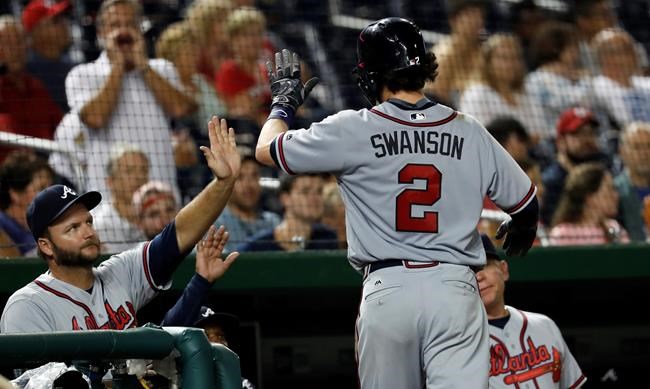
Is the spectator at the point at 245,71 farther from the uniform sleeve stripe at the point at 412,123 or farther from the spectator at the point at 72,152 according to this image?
the uniform sleeve stripe at the point at 412,123

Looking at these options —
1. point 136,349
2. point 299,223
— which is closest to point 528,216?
point 136,349

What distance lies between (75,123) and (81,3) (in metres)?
1.01

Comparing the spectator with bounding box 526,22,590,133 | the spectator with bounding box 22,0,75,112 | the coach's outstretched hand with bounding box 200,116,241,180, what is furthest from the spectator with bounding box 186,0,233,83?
the coach's outstretched hand with bounding box 200,116,241,180

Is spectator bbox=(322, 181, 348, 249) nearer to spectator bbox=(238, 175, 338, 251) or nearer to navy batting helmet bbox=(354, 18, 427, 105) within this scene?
spectator bbox=(238, 175, 338, 251)

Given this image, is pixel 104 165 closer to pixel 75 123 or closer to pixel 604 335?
pixel 75 123

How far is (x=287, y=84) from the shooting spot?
4051 millimetres

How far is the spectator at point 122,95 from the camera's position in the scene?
634 centimetres

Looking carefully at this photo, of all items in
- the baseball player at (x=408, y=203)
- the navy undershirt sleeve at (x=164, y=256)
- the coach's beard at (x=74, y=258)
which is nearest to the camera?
the baseball player at (x=408, y=203)

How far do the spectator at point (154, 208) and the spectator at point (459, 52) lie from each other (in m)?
2.31

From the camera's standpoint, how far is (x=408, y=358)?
142 inches

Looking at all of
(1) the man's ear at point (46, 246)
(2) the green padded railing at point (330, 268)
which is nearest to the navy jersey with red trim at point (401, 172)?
(1) the man's ear at point (46, 246)

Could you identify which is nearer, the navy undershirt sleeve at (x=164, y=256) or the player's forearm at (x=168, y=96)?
the navy undershirt sleeve at (x=164, y=256)

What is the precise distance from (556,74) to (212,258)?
4.53m

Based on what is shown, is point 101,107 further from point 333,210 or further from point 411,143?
point 411,143
